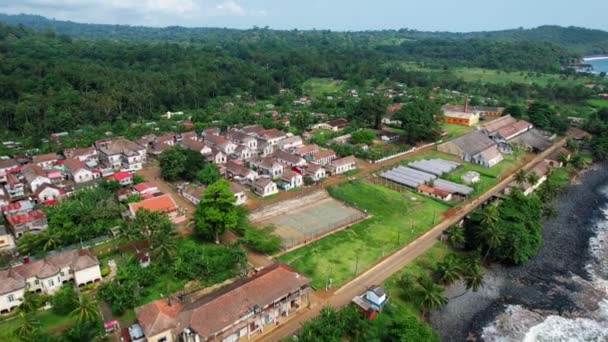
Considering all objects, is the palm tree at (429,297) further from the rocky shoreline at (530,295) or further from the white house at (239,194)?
the white house at (239,194)

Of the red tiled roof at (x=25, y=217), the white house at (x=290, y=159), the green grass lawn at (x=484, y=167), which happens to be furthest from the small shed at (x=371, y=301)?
the green grass lawn at (x=484, y=167)

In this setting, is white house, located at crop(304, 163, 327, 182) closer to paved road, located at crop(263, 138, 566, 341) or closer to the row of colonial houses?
paved road, located at crop(263, 138, 566, 341)

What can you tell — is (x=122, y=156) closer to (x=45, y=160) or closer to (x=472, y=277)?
(x=45, y=160)

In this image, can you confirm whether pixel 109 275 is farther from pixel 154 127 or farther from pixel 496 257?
pixel 154 127

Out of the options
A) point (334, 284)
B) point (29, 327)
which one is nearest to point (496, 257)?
point (334, 284)

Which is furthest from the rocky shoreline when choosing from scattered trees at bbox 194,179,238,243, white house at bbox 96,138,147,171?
white house at bbox 96,138,147,171
